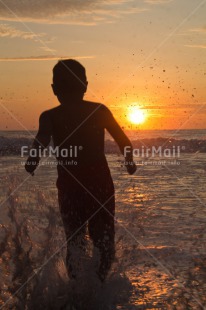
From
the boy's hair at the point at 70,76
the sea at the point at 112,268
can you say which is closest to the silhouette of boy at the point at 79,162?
the boy's hair at the point at 70,76

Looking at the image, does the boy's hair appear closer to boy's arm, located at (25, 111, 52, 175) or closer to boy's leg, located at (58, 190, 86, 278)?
boy's arm, located at (25, 111, 52, 175)

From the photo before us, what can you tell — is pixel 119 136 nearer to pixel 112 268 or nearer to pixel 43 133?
pixel 43 133

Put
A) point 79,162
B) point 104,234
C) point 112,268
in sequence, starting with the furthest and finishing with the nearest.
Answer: point 112,268
point 104,234
point 79,162

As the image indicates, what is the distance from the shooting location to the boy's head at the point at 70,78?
3812 millimetres

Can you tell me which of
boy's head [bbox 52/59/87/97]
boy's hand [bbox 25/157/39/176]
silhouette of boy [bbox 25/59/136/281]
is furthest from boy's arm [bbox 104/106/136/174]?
boy's hand [bbox 25/157/39/176]

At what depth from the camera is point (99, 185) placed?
386cm

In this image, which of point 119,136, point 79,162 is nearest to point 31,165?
point 79,162

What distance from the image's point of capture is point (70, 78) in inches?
150

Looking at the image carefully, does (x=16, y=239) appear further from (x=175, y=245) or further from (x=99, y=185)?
(x=175, y=245)

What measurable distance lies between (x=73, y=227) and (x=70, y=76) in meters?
1.18

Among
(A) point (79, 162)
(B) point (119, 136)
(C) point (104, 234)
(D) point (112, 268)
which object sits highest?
(B) point (119, 136)

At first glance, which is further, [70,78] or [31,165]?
[31,165]

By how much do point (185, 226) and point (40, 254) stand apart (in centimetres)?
263

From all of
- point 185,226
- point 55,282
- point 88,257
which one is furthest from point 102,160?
point 185,226
